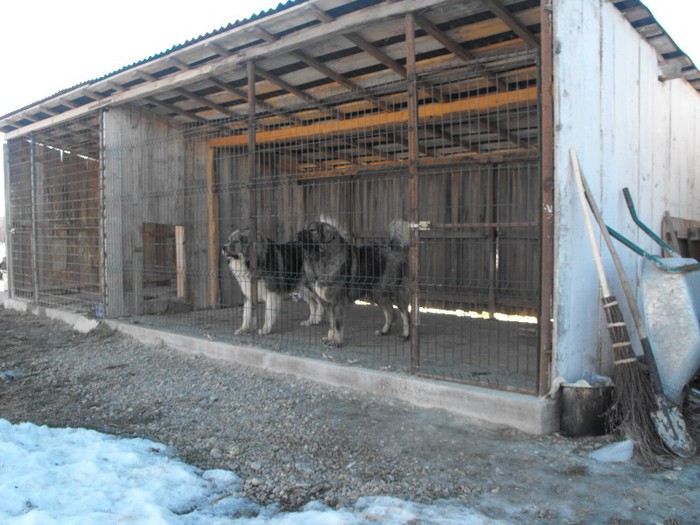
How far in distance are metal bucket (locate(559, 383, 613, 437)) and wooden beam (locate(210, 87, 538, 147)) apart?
3613 millimetres

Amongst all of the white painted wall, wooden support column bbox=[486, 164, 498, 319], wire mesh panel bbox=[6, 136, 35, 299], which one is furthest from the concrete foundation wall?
wire mesh panel bbox=[6, 136, 35, 299]

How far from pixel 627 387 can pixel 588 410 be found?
0.35 meters

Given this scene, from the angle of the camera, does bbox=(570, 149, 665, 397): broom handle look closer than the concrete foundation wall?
Yes

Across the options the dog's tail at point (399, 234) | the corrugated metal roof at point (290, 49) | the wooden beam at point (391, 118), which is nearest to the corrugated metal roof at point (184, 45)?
the corrugated metal roof at point (290, 49)

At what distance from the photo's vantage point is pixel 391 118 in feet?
24.3

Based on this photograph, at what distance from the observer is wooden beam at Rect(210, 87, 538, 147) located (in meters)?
6.68

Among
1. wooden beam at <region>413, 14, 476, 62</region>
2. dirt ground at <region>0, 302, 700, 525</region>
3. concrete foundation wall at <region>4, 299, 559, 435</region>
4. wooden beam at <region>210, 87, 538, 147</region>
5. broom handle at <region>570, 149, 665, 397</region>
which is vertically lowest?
dirt ground at <region>0, 302, 700, 525</region>

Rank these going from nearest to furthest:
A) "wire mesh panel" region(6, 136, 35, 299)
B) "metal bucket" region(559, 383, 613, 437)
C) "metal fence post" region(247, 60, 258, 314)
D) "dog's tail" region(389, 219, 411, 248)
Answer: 1. "metal bucket" region(559, 383, 613, 437)
2. "metal fence post" region(247, 60, 258, 314)
3. "dog's tail" region(389, 219, 411, 248)
4. "wire mesh panel" region(6, 136, 35, 299)

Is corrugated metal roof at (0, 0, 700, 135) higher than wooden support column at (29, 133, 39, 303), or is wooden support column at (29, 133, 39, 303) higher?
corrugated metal roof at (0, 0, 700, 135)

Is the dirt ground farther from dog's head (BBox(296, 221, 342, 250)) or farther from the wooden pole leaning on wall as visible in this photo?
dog's head (BBox(296, 221, 342, 250))

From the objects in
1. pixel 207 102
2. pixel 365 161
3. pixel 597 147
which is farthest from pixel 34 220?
pixel 597 147

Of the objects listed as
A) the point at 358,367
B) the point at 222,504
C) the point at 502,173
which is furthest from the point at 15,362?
the point at 502,173

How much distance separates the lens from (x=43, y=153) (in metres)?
10.6

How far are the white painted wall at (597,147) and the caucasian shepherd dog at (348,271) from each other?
232 centimetres
